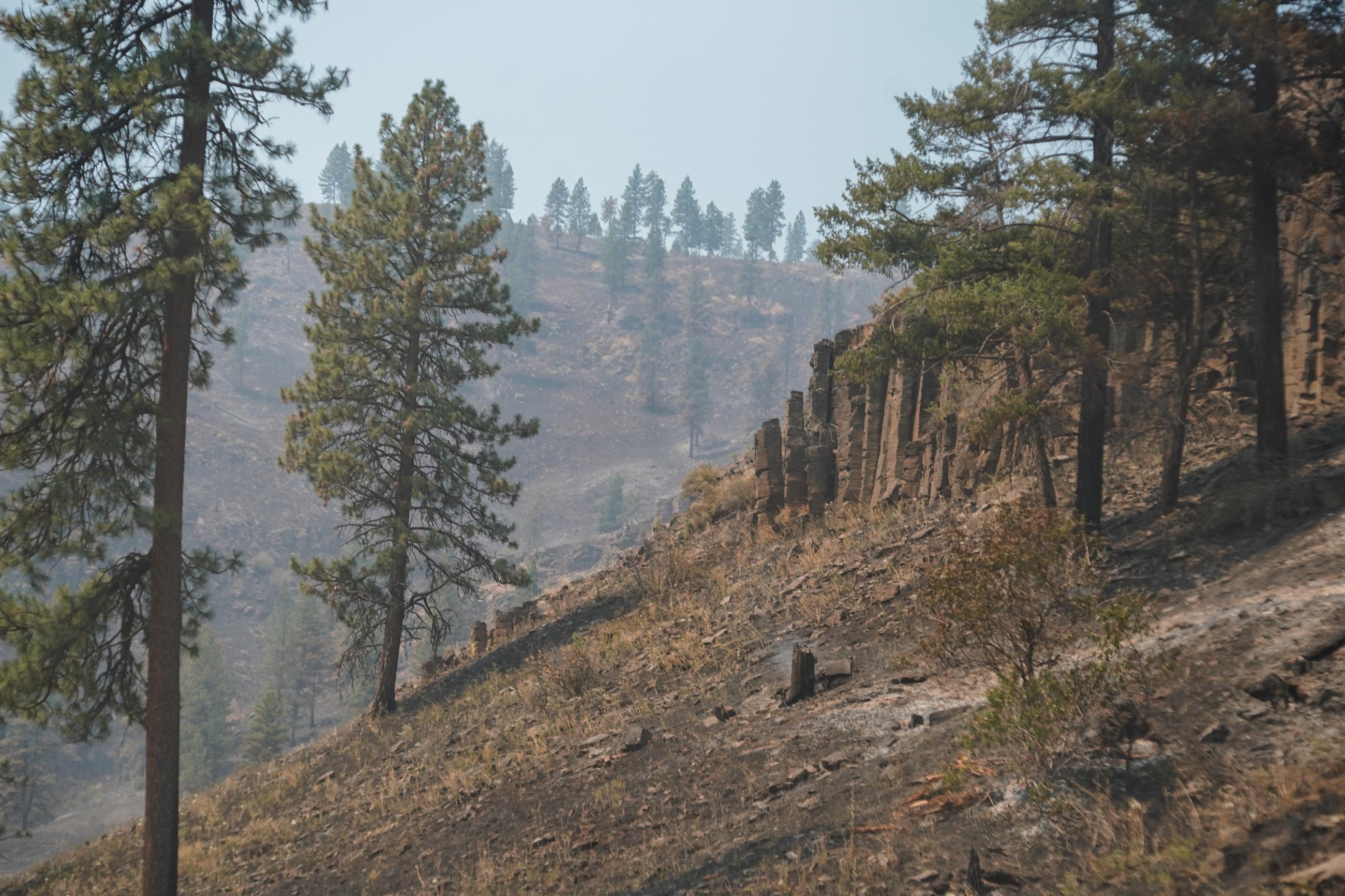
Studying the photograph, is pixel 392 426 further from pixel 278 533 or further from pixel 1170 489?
pixel 278 533

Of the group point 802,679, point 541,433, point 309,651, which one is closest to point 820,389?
point 802,679

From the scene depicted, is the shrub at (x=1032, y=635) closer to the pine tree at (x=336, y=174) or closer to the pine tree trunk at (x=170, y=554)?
the pine tree trunk at (x=170, y=554)

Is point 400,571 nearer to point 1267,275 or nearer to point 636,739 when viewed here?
point 636,739

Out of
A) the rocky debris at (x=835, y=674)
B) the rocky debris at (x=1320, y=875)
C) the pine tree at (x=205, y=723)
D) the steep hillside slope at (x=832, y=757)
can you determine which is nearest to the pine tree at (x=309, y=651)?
the pine tree at (x=205, y=723)

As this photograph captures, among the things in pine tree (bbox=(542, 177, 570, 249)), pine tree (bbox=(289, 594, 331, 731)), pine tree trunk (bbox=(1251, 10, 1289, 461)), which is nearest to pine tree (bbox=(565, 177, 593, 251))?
pine tree (bbox=(542, 177, 570, 249))

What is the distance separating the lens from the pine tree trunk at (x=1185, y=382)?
13.2 metres

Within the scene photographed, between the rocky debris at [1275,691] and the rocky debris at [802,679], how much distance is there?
589 cm

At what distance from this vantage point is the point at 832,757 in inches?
367

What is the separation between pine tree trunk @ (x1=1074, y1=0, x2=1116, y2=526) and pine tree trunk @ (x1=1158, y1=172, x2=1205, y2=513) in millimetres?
901

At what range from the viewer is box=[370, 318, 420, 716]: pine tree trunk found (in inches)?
894

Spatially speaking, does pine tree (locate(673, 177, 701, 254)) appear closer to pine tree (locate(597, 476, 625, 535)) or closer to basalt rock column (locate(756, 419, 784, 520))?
pine tree (locate(597, 476, 625, 535))

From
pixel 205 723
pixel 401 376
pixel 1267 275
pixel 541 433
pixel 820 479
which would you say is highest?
pixel 1267 275

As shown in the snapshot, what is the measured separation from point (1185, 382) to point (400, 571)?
58.1ft

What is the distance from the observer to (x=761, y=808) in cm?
875
